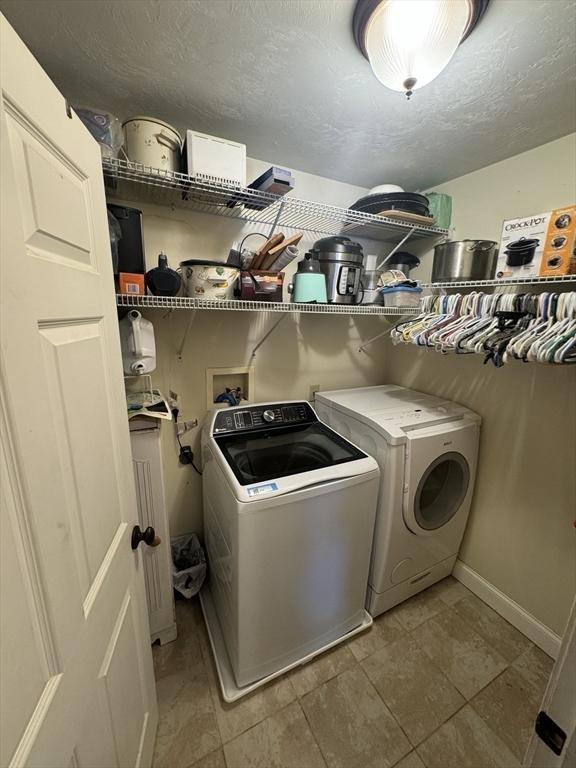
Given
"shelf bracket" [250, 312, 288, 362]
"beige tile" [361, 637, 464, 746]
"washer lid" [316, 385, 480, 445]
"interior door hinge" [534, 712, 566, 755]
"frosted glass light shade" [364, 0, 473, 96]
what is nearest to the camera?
"interior door hinge" [534, 712, 566, 755]

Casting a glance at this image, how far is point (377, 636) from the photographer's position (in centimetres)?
153

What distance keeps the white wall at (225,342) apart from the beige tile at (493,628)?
4.81 ft

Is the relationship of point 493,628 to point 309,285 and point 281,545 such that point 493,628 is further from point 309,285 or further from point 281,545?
point 309,285

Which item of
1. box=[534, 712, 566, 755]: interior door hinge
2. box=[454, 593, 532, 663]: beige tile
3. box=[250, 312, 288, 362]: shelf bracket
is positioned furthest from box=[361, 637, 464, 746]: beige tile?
box=[250, 312, 288, 362]: shelf bracket

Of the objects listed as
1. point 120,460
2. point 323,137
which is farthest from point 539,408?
point 120,460

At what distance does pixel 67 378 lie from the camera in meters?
0.54

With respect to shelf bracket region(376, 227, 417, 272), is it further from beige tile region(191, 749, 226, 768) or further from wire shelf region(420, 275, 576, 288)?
beige tile region(191, 749, 226, 768)

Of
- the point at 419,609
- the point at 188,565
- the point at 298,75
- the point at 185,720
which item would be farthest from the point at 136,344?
the point at 419,609

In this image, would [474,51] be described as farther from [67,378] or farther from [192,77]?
[67,378]

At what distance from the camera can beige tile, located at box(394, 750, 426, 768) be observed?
109 centimetres

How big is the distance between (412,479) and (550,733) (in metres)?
0.85

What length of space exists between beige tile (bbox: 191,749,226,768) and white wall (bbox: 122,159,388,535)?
94 centimetres

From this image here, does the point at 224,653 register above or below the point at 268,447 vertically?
below

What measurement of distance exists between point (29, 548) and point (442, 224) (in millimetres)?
2190
